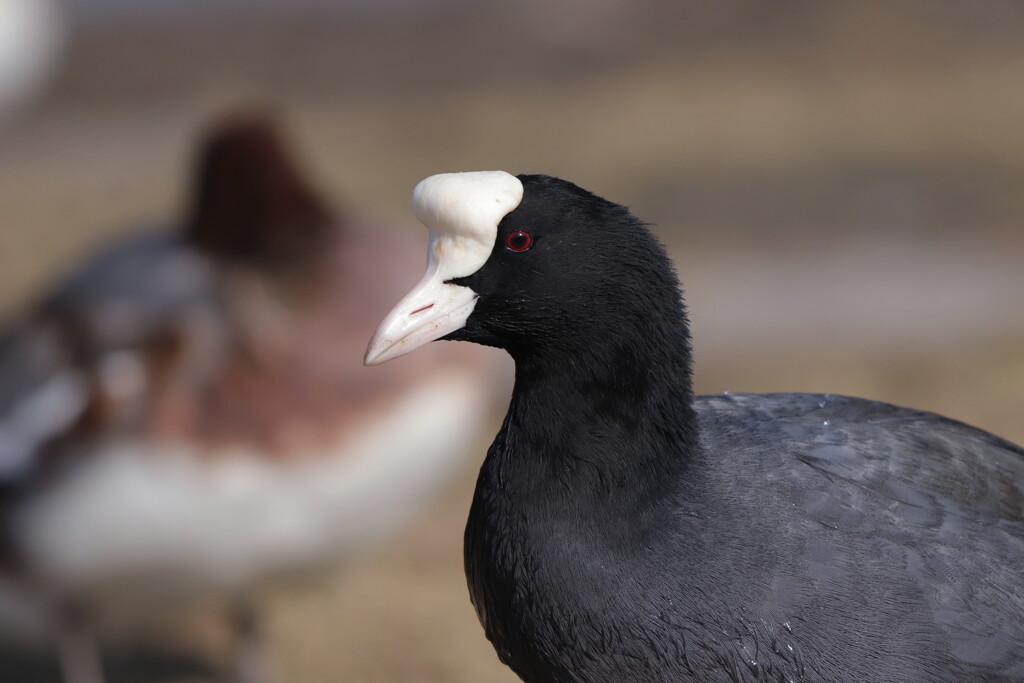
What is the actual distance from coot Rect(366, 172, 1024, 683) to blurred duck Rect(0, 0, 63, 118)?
5.88m

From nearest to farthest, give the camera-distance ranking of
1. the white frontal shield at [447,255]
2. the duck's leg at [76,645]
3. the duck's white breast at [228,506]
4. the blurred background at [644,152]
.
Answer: the white frontal shield at [447,255]
the duck's white breast at [228,506]
the duck's leg at [76,645]
the blurred background at [644,152]

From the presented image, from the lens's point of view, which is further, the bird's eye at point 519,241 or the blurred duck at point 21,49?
the blurred duck at point 21,49

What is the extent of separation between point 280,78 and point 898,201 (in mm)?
4980

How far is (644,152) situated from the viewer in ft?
28.2

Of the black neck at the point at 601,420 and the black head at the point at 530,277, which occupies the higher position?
the black head at the point at 530,277

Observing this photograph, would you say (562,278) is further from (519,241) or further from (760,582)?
(760,582)

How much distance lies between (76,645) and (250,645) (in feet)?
1.80

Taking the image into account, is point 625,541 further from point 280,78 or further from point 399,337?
point 280,78

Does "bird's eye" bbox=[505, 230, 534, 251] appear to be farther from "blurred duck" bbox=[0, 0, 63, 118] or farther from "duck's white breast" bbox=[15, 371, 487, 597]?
"blurred duck" bbox=[0, 0, 63, 118]

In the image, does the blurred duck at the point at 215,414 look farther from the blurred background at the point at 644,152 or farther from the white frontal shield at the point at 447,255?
the white frontal shield at the point at 447,255

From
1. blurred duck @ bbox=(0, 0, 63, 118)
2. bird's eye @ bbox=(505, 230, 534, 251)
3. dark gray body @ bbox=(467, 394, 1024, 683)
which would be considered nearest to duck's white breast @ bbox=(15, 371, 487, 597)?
dark gray body @ bbox=(467, 394, 1024, 683)

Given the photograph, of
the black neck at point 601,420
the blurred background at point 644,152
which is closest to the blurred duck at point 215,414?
the blurred background at point 644,152

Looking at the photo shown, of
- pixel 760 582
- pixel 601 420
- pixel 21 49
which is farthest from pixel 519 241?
pixel 21 49

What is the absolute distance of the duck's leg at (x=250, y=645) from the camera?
175 inches
